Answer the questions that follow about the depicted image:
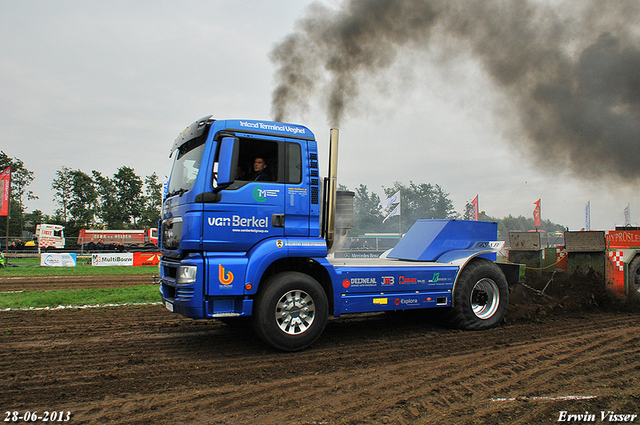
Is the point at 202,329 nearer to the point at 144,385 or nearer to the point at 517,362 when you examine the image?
the point at 144,385

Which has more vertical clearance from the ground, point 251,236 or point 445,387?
point 251,236

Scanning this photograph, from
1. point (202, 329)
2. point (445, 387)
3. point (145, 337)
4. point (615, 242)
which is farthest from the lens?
point (615, 242)

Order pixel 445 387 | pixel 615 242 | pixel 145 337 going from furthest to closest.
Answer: pixel 615 242, pixel 145 337, pixel 445 387

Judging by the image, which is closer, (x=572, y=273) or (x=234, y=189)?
(x=234, y=189)

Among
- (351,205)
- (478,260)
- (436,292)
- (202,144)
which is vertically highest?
(202,144)

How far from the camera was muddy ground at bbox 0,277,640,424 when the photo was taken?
3436mm

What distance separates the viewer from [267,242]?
519 cm

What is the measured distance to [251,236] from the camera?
518 cm

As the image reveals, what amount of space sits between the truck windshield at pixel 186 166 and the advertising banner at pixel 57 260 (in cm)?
2080

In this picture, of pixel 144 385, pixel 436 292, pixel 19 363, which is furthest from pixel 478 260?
pixel 19 363

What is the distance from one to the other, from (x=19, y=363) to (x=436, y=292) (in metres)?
5.55

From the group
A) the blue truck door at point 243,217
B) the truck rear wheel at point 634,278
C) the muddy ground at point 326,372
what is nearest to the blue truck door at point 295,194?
the blue truck door at point 243,217

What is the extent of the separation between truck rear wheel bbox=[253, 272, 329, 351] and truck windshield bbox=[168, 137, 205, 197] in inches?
65.7

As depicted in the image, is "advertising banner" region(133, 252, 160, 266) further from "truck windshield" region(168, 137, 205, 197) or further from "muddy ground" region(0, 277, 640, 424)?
"truck windshield" region(168, 137, 205, 197)
